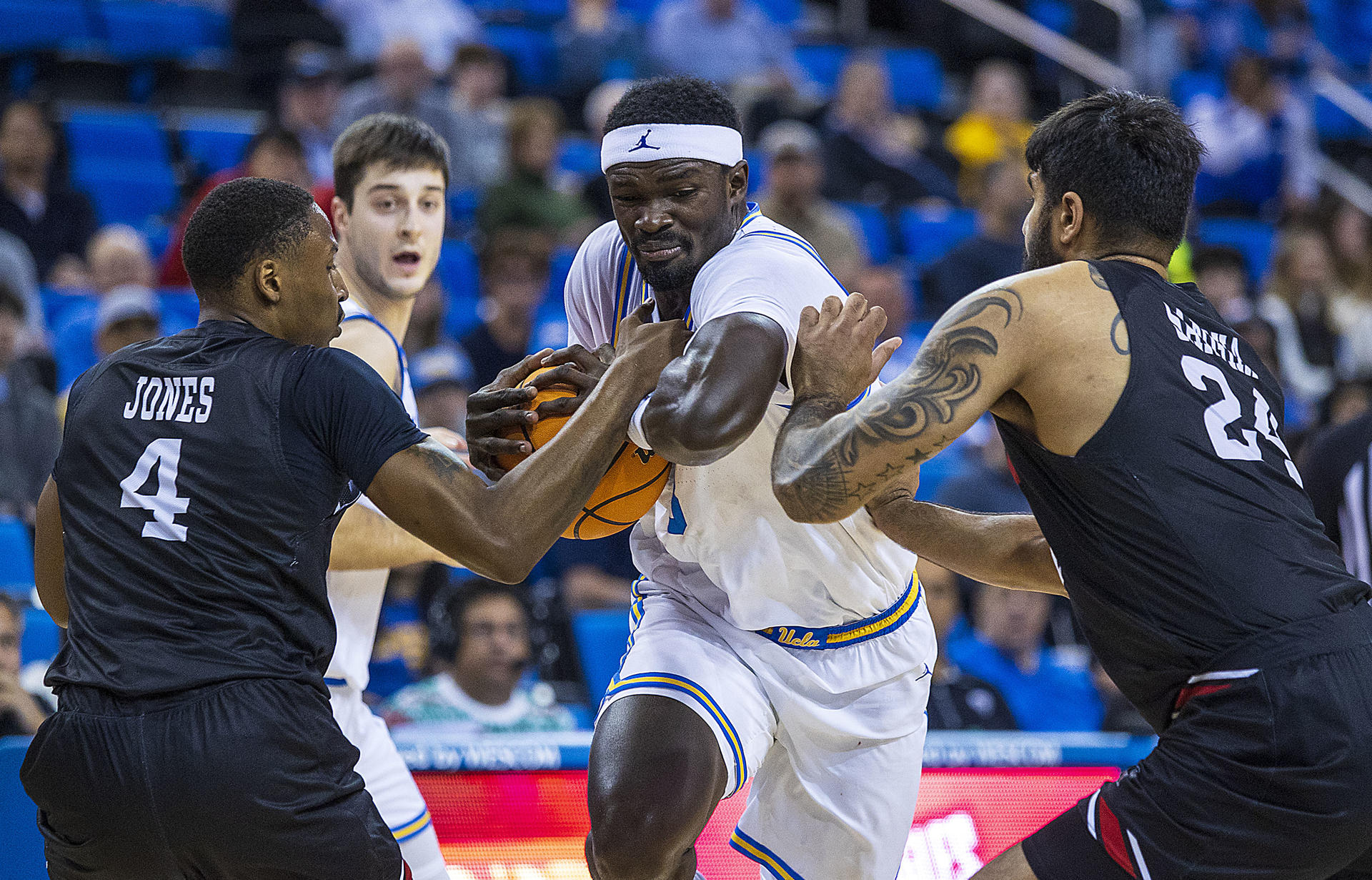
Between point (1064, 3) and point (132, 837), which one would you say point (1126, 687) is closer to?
point (132, 837)

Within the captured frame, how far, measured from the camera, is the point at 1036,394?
10.00 feet

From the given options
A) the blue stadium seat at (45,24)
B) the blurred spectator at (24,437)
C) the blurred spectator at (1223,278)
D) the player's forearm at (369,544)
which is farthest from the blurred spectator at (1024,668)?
the blue stadium seat at (45,24)

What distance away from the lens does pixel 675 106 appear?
3.70m

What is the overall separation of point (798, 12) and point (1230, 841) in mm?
12170

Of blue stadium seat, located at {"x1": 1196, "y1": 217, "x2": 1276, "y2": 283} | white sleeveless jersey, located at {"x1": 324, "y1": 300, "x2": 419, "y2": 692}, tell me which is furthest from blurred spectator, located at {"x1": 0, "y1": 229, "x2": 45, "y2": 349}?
blue stadium seat, located at {"x1": 1196, "y1": 217, "x2": 1276, "y2": 283}

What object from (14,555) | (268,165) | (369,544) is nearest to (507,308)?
(268,165)

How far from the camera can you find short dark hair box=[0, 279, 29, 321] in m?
7.33

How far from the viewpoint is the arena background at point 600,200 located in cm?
529

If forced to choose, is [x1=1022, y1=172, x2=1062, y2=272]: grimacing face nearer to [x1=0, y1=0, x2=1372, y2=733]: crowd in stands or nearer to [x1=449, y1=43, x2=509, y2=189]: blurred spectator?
[x1=0, y1=0, x2=1372, y2=733]: crowd in stands

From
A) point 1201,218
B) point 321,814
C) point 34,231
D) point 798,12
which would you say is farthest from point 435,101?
point 321,814

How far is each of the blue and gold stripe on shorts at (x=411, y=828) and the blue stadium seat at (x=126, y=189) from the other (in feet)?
22.1

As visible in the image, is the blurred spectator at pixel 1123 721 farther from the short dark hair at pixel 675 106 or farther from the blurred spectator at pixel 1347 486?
the short dark hair at pixel 675 106

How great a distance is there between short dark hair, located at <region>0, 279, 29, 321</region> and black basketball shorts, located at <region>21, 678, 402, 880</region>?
5056 mm

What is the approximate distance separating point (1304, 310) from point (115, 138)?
8474mm
